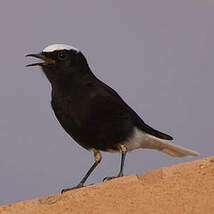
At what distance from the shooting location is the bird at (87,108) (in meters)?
4.14

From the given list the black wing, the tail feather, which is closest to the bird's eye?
the black wing

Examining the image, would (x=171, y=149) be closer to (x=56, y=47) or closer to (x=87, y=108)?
(x=87, y=108)

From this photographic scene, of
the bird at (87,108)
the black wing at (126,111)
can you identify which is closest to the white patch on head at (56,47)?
the bird at (87,108)

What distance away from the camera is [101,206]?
2256mm

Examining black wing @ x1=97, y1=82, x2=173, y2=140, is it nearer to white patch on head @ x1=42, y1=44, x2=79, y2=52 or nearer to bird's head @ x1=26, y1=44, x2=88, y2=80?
bird's head @ x1=26, y1=44, x2=88, y2=80

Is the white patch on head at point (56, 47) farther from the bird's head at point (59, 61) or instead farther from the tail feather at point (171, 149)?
the tail feather at point (171, 149)

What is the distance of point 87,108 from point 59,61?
56 cm

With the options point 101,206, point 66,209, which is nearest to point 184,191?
point 101,206

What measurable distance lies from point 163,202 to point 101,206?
247 mm

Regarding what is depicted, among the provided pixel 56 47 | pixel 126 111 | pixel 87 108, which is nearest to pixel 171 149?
pixel 126 111

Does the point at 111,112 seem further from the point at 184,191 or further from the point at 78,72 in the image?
the point at 184,191

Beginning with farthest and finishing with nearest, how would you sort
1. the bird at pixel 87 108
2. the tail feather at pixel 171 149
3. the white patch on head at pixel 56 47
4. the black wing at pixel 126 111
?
1. the tail feather at pixel 171 149
2. the white patch on head at pixel 56 47
3. the black wing at pixel 126 111
4. the bird at pixel 87 108

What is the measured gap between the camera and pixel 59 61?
4.46 metres

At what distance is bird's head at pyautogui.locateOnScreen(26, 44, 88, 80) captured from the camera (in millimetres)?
4355
